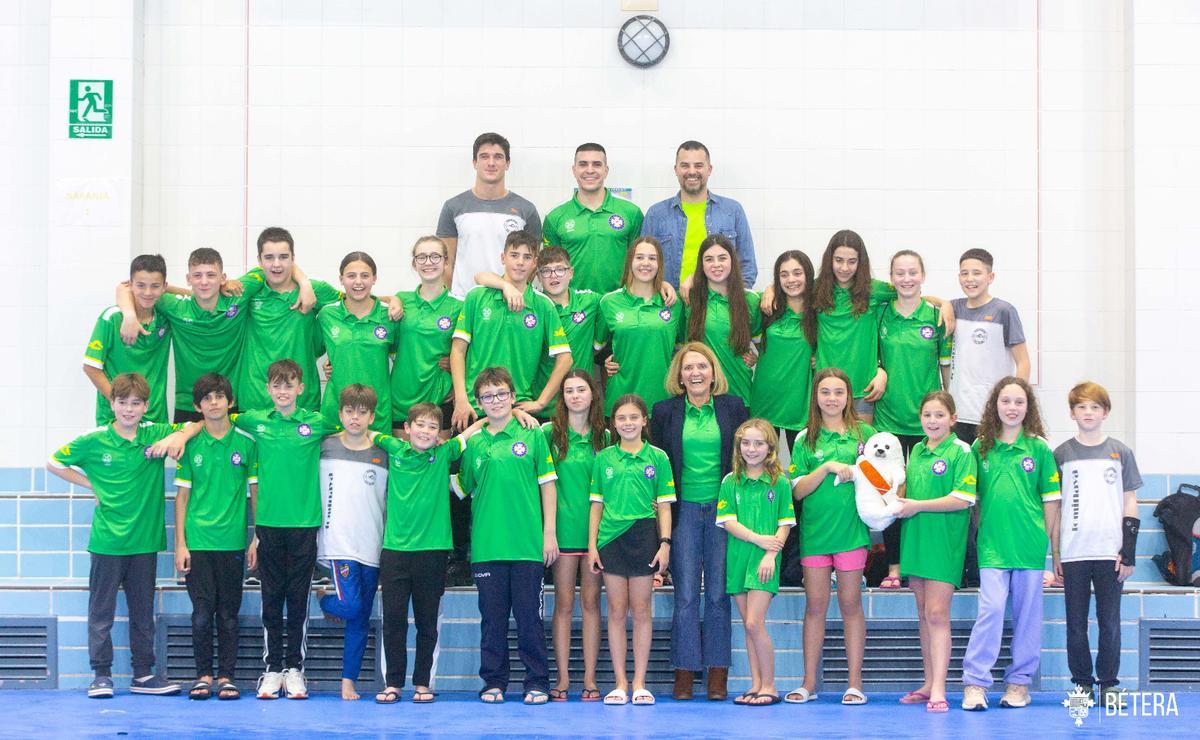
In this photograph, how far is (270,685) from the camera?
284 inches

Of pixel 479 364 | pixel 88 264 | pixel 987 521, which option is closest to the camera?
pixel 987 521

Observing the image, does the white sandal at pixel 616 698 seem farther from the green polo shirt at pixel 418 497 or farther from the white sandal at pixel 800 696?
the green polo shirt at pixel 418 497

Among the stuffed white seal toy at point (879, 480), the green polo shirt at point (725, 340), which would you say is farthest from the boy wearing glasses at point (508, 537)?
the stuffed white seal toy at point (879, 480)

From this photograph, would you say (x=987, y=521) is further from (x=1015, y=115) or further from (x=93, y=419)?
(x=93, y=419)

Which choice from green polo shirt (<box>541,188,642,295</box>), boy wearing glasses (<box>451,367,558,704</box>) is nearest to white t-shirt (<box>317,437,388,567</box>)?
boy wearing glasses (<box>451,367,558,704</box>)

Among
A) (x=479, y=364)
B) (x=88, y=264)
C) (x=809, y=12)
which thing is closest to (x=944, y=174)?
(x=809, y=12)

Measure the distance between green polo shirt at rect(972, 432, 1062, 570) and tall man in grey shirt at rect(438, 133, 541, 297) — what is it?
310 centimetres

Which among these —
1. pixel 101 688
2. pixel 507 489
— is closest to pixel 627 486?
pixel 507 489

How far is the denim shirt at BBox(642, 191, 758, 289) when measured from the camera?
845 cm

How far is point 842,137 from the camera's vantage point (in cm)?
929

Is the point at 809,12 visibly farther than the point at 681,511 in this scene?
Yes

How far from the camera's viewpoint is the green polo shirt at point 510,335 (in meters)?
7.66

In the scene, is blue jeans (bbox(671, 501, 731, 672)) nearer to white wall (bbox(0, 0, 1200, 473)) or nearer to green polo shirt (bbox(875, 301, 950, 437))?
green polo shirt (bbox(875, 301, 950, 437))

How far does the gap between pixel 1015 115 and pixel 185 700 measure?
6.41 metres
